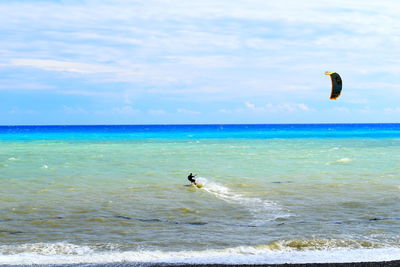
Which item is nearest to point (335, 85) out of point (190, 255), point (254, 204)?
point (190, 255)

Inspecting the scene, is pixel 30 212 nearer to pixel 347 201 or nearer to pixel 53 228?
pixel 53 228

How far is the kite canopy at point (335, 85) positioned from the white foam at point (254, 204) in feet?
12.7

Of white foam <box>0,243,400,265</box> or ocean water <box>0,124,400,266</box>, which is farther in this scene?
ocean water <box>0,124,400,266</box>

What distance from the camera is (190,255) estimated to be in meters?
9.42

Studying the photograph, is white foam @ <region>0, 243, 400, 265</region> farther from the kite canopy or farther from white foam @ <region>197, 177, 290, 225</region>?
the kite canopy

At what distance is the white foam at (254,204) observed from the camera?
13.0m

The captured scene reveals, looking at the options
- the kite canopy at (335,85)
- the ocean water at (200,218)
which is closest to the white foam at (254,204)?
the ocean water at (200,218)

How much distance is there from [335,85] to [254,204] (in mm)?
5651

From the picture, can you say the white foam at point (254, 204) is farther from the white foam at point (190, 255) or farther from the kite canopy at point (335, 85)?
the kite canopy at point (335, 85)

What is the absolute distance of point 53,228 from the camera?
463 inches

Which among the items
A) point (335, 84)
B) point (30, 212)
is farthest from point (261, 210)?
point (30, 212)

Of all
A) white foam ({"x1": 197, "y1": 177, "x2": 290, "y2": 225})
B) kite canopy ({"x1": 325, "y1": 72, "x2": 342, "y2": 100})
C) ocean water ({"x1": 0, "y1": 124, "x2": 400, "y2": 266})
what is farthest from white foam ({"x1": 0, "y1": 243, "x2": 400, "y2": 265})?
kite canopy ({"x1": 325, "y1": 72, "x2": 342, "y2": 100})

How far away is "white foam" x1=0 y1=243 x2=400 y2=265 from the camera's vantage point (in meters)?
8.70

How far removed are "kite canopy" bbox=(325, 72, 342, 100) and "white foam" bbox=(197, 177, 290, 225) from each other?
Answer: 12.7ft
